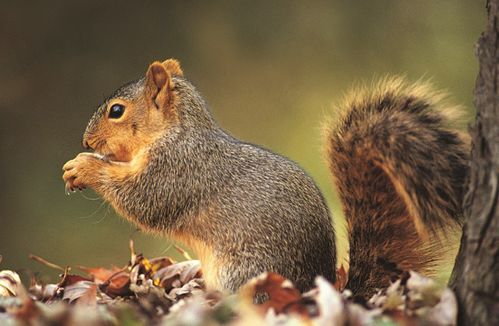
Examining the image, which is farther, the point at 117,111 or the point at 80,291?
the point at 117,111

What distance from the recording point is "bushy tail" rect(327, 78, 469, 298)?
159 centimetres

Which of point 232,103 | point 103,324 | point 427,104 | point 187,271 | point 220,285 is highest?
point 232,103

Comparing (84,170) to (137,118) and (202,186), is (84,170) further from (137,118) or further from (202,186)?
(202,186)

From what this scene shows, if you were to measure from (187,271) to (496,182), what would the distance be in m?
1.12

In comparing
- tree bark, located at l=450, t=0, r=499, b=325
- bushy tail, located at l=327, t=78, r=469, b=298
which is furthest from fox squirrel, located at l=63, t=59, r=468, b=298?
tree bark, located at l=450, t=0, r=499, b=325

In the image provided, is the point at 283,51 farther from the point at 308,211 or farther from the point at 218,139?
the point at 308,211

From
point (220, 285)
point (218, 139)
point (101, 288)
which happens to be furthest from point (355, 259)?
point (101, 288)

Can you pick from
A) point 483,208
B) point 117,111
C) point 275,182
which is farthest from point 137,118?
point 483,208

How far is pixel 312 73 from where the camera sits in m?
4.02

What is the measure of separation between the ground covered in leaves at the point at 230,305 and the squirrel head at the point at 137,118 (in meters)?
0.40

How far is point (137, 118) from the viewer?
83.2 inches

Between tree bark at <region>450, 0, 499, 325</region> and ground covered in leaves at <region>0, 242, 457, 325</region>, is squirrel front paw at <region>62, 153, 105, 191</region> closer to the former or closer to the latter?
ground covered in leaves at <region>0, 242, 457, 325</region>

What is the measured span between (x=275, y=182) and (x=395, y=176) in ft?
1.34

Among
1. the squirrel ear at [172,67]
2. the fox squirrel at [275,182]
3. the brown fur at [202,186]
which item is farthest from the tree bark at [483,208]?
the squirrel ear at [172,67]
